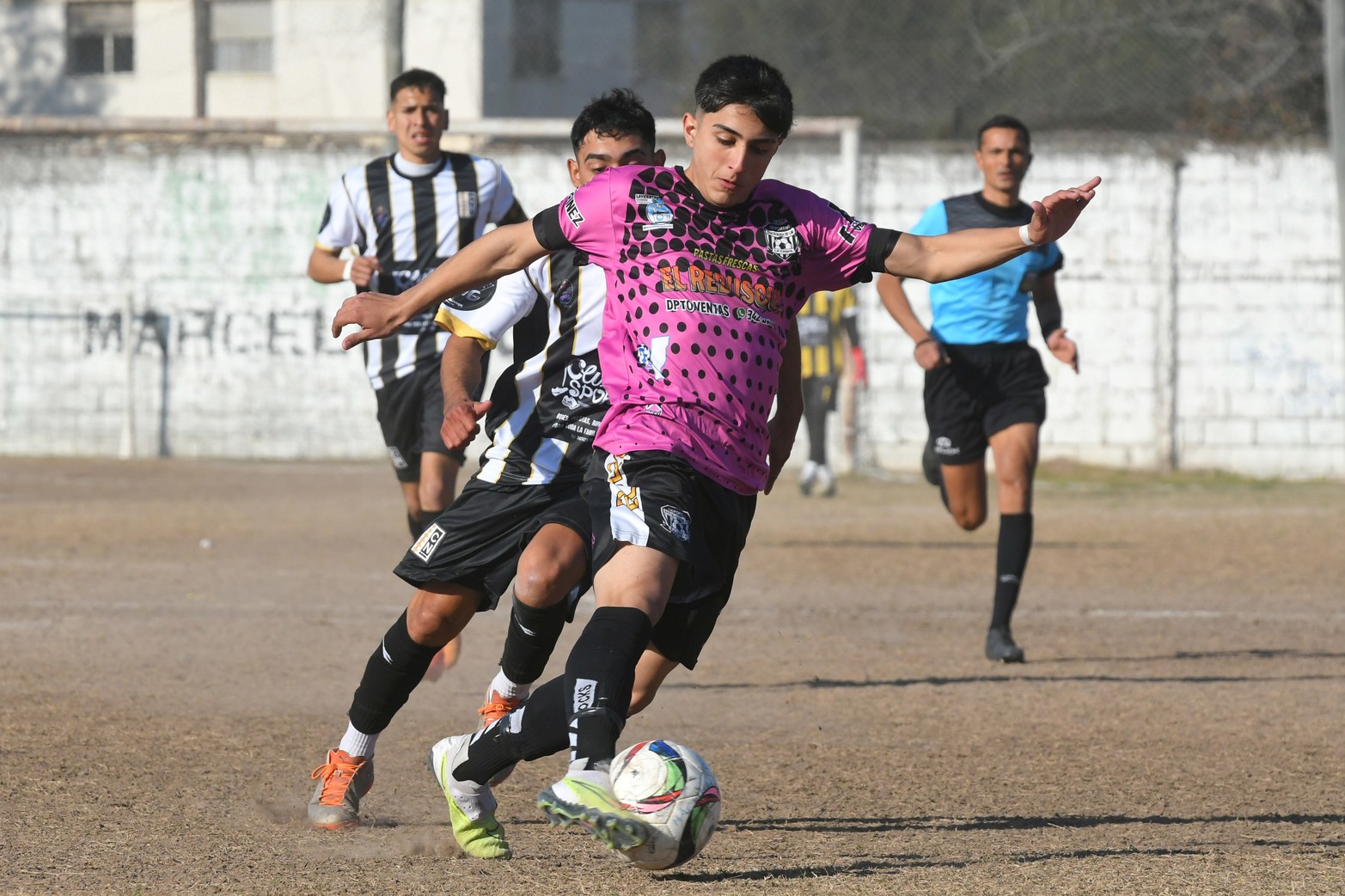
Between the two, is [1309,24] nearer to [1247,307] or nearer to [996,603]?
[1247,307]

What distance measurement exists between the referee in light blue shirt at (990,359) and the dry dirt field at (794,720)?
68cm

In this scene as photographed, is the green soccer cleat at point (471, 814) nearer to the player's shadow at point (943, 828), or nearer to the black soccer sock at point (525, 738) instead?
the black soccer sock at point (525, 738)

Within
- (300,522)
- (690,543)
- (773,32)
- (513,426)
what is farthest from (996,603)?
(773,32)

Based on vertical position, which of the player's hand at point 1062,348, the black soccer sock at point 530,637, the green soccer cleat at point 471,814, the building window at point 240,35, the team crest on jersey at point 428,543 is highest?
the building window at point 240,35

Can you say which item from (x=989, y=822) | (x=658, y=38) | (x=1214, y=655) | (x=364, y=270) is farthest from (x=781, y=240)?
(x=658, y=38)

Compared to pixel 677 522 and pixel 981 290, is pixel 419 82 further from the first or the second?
pixel 677 522

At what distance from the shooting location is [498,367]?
18641mm

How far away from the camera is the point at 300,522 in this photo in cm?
1332

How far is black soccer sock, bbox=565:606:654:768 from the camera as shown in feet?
12.6

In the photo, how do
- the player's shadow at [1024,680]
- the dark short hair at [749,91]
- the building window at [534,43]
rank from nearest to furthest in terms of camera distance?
1. the dark short hair at [749,91]
2. the player's shadow at [1024,680]
3. the building window at [534,43]

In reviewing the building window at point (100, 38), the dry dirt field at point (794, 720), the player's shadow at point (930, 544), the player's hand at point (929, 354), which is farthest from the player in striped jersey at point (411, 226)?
the building window at point (100, 38)

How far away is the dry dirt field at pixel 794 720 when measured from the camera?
432 centimetres

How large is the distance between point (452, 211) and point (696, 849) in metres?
4.50

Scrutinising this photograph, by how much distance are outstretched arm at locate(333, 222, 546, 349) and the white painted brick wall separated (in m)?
13.9
